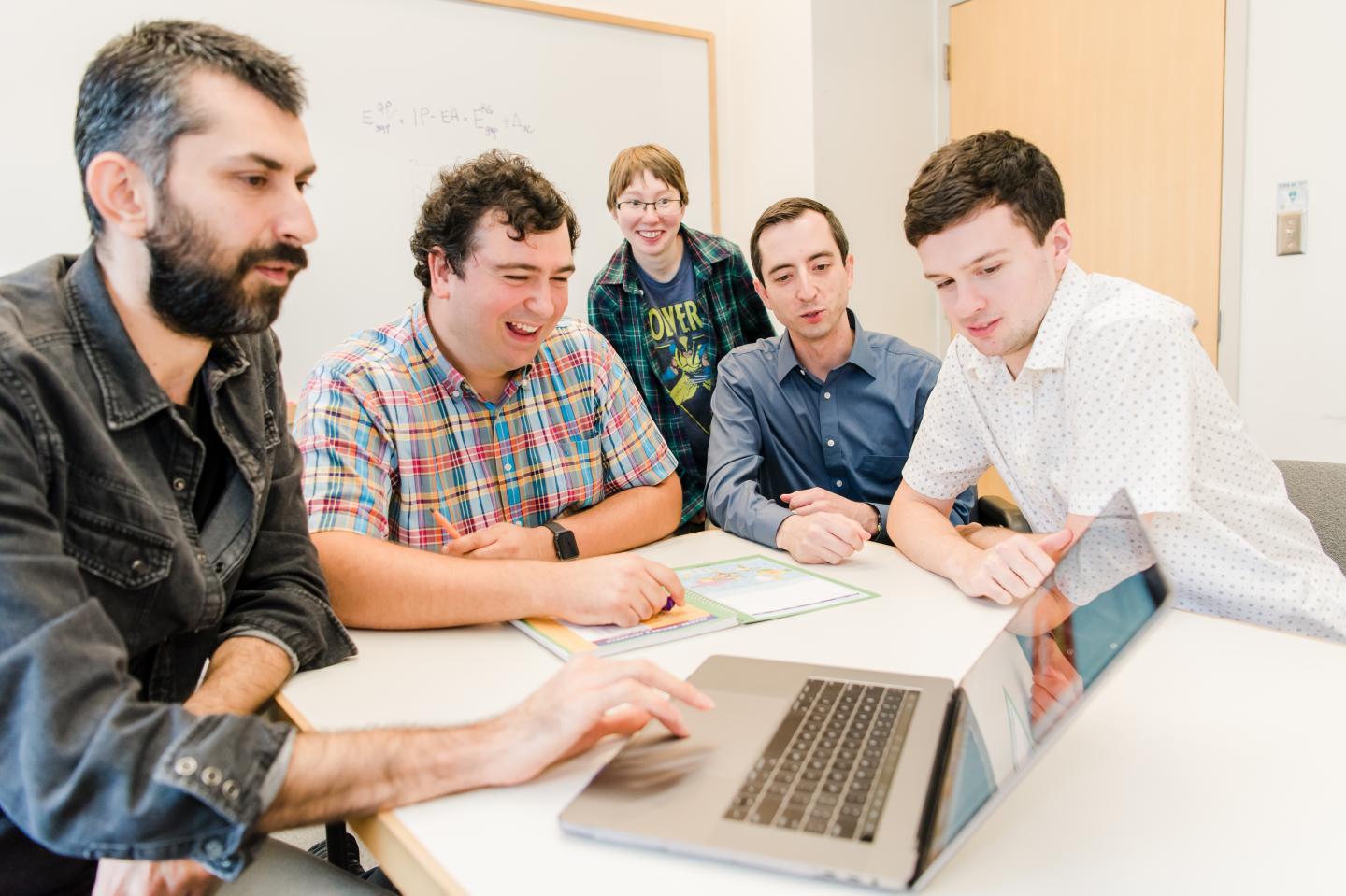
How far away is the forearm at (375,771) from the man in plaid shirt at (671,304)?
154 centimetres

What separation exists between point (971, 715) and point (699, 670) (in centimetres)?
30

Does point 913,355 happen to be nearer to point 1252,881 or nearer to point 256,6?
point 1252,881

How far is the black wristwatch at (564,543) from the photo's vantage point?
59.5 inches

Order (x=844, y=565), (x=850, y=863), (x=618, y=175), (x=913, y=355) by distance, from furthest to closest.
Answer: (x=618, y=175) < (x=913, y=355) < (x=844, y=565) < (x=850, y=863)

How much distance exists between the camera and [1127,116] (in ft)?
9.53

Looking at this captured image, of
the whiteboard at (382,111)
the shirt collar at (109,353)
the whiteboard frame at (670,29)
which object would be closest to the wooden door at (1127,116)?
the whiteboard frame at (670,29)

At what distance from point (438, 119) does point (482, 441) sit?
1446mm

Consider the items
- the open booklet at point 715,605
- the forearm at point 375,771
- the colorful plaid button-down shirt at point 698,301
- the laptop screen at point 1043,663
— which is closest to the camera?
the laptop screen at point 1043,663

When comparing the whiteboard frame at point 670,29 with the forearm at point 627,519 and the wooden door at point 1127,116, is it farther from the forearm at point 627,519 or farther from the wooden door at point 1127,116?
the forearm at point 627,519

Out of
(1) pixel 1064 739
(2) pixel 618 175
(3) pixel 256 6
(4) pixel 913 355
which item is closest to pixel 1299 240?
(4) pixel 913 355

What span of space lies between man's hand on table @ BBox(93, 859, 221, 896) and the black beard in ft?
1.77

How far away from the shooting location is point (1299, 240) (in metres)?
2.53

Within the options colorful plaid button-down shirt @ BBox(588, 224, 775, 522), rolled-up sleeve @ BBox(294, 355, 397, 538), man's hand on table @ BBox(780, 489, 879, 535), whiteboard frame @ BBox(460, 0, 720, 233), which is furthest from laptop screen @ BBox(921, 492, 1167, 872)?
whiteboard frame @ BBox(460, 0, 720, 233)

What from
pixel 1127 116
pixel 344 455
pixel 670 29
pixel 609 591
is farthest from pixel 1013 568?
pixel 670 29
